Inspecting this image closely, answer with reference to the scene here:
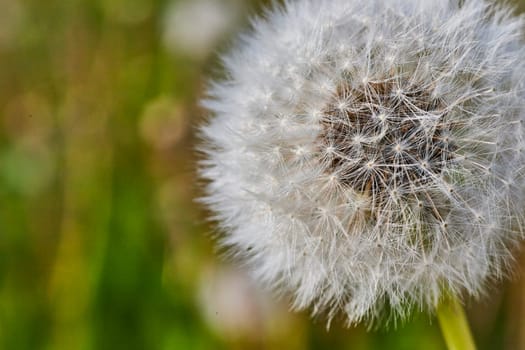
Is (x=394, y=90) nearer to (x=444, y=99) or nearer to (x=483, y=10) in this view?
(x=444, y=99)

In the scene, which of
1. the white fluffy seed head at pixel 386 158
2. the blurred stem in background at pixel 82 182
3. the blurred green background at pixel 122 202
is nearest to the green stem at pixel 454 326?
the white fluffy seed head at pixel 386 158

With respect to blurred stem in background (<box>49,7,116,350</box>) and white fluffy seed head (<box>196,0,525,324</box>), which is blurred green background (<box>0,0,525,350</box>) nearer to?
blurred stem in background (<box>49,7,116,350</box>)

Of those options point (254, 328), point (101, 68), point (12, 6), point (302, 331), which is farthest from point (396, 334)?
point (12, 6)

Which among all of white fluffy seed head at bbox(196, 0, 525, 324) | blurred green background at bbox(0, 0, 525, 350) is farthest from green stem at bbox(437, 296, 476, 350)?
blurred green background at bbox(0, 0, 525, 350)

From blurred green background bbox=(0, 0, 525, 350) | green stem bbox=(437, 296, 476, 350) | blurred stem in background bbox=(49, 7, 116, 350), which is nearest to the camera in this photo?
green stem bbox=(437, 296, 476, 350)

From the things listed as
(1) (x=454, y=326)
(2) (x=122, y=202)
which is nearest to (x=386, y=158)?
(1) (x=454, y=326)

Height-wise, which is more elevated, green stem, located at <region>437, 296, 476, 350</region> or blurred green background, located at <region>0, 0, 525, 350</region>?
blurred green background, located at <region>0, 0, 525, 350</region>

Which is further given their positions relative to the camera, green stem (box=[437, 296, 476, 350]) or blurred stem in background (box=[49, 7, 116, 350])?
blurred stem in background (box=[49, 7, 116, 350])
